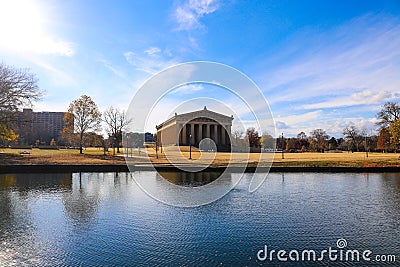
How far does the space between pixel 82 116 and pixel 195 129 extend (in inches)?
1508

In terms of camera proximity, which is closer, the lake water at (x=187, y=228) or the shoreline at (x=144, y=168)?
the lake water at (x=187, y=228)

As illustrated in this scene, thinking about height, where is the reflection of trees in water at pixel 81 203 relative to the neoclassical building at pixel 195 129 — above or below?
below

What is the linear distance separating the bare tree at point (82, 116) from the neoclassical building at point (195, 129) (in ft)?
72.1

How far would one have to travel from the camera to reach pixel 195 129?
277 ft

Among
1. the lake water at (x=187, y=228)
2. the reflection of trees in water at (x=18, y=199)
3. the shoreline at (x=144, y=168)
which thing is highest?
the shoreline at (x=144, y=168)

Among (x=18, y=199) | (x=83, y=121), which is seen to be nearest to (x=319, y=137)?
(x=83, y=121)

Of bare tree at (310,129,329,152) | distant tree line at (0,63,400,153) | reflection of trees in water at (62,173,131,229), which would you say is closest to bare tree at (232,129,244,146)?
distant tree line at (0,63,400,153)

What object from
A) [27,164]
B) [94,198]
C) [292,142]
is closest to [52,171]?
[27,164]

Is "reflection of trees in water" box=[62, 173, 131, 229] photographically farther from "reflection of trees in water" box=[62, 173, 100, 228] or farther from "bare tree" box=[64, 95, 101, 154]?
"bare tree" box=[64, 95, 101, 154]

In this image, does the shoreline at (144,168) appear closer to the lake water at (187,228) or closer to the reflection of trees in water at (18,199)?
the reflection of trees in water at (18,199)

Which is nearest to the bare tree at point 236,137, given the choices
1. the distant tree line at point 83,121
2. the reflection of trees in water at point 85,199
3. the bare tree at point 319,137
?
the distant tree line at point 83,121

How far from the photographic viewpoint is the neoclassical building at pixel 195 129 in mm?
74606

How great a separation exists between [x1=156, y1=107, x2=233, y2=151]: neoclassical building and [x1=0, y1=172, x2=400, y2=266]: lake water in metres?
53.0

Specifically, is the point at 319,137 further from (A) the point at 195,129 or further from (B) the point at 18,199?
(B) the point at 18,199
